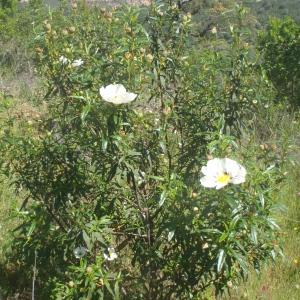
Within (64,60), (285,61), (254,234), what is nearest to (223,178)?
(254,234)

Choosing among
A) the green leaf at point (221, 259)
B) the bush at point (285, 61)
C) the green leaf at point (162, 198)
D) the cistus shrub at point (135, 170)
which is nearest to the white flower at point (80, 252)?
the cistus shrub at point (135, 170)

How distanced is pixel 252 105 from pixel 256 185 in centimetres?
48

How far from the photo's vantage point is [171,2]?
9.70 ft

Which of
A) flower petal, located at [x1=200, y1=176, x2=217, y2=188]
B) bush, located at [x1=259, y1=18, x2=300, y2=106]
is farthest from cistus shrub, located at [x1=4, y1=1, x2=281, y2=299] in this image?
bush, located at [x1=259, y1=18, x2=300, y2=106]

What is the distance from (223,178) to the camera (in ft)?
7.75

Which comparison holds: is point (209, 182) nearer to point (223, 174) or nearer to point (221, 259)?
point (223, 174)

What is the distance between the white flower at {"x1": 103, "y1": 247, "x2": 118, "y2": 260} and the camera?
2.77m

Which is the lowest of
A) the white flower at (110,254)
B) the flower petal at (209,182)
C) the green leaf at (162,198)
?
the white flower at (110,254)

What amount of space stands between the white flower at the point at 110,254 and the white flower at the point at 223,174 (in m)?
0.66

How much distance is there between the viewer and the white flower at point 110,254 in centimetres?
277

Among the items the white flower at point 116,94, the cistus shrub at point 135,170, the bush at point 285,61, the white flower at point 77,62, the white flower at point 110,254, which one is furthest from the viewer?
the bush at point 285,61

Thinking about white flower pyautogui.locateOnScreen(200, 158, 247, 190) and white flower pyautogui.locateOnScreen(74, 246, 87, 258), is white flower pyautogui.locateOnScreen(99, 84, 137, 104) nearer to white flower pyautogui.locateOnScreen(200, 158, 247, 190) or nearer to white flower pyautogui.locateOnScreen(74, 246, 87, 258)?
white flower pyautogui.locateOnScreen(200, 158, 247, 190)

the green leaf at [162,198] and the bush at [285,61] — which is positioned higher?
the green leaf at [162,198]

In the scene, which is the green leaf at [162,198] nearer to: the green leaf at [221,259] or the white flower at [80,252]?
the green leaf at [221,259]
